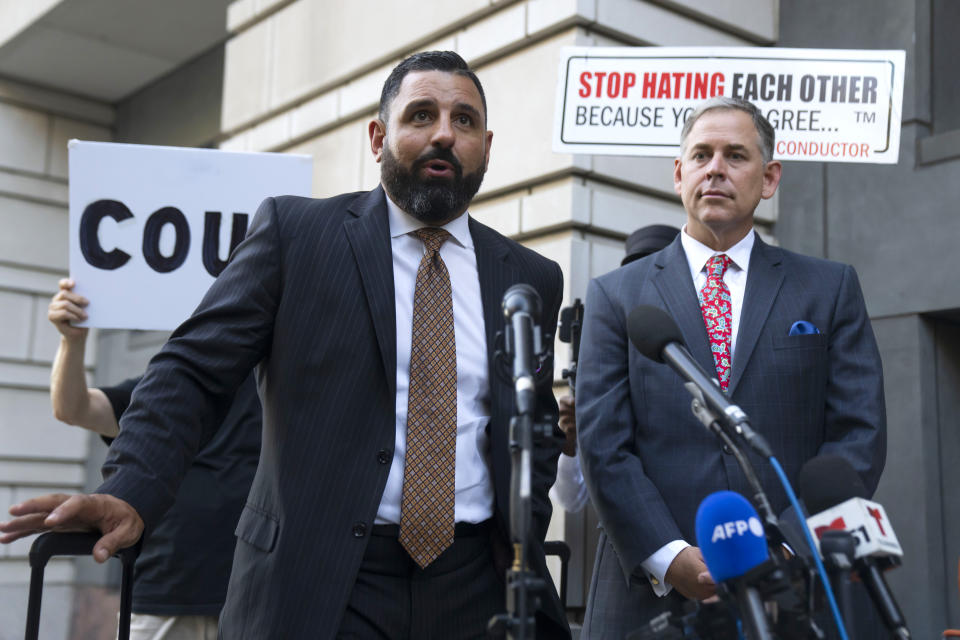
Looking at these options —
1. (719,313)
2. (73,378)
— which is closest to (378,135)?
(719,313)

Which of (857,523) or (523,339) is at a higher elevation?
(523,339)

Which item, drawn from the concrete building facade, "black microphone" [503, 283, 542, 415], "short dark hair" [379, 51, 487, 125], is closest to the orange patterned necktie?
"short dark hair" [379, 51, 487, 125]

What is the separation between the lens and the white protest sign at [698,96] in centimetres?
388

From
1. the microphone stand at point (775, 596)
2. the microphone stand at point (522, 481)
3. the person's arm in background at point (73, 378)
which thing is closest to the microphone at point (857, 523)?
the microphone stand at point (775, 596)

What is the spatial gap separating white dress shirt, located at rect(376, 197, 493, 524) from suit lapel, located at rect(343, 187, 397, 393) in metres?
0.04

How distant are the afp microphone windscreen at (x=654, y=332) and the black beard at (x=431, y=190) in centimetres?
74

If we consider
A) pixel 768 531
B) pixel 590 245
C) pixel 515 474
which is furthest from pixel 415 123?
pixel 590 245

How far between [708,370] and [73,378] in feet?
8.62

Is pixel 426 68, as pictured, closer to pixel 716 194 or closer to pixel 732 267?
pixel 716 194

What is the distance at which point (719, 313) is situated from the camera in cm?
290

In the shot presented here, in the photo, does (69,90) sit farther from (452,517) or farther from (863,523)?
(863,523)

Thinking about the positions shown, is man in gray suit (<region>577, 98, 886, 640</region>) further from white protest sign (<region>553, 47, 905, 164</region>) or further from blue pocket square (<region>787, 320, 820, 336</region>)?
white protest sign (<region>553, 47, 905, 164</region>)

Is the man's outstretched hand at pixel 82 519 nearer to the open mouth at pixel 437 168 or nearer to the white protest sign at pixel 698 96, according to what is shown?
the open mouth at pixel 437 168

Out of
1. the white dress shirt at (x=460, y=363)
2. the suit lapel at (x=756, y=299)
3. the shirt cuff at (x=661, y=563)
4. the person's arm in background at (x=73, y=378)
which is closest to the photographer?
the white dress shirt at (x=460, y=363)
